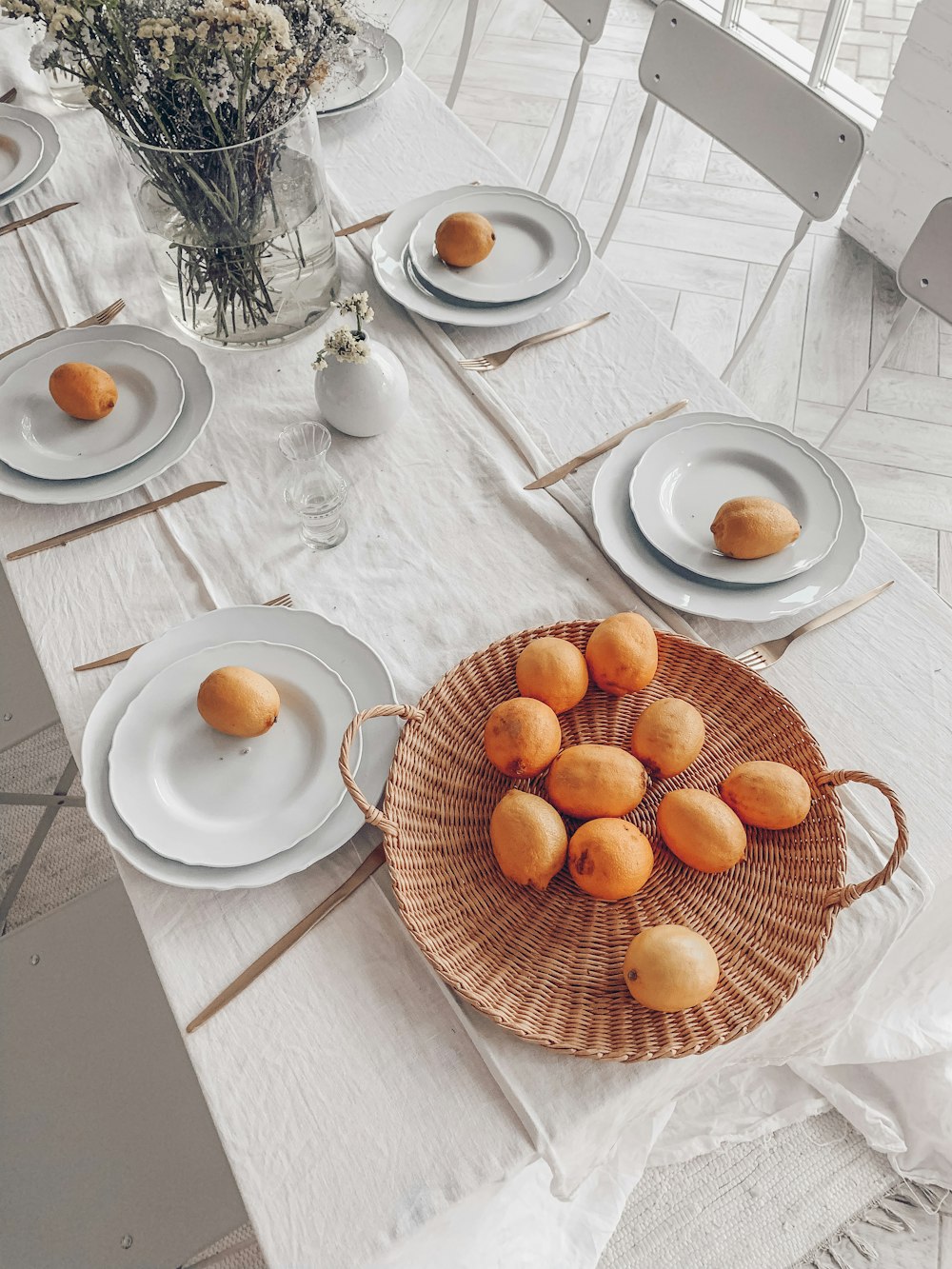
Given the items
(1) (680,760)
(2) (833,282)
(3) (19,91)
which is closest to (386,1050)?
(1) (680,760)

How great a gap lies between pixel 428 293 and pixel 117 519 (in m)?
0.44

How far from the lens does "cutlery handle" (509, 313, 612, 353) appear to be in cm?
108

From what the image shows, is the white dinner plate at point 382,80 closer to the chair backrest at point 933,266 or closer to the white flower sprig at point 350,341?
the white flower sprig at point 350,341

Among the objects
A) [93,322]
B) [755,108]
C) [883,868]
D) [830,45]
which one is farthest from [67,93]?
[830,45]

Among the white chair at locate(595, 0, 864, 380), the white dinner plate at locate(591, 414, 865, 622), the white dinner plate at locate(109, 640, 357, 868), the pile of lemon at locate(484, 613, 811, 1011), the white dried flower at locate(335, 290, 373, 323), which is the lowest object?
the white dinner plate at locate(109, 640, 357, 868)

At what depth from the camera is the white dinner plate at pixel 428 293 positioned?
1084 millimetres

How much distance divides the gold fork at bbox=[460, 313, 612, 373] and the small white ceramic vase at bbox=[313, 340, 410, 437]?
101 millimetres

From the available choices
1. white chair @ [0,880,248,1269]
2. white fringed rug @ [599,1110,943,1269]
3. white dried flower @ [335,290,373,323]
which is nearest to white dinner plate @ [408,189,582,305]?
white dried flower @ [335,290,373,323]

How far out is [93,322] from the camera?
1.11 m

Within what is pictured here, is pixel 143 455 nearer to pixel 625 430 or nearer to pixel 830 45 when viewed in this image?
pixel 625 430

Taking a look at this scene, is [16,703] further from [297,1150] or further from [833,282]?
[833,282]

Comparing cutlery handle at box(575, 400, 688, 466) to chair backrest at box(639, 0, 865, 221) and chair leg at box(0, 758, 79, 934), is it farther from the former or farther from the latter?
chair leg at box(0, 758, 79, 934)

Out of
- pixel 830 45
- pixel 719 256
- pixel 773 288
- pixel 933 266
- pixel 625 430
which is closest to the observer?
pixel 625 430

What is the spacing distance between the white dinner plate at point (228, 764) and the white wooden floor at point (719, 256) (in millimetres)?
1403
